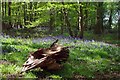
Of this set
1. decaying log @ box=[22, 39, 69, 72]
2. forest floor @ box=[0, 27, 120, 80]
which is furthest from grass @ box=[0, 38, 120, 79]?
decaying log @ box=[22, 39, 69, 72]

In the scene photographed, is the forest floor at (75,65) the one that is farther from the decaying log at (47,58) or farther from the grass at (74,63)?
the decaying log at (47,58)

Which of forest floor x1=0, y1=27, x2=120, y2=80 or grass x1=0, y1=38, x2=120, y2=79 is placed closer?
forest floor x1=0, y1=27, x2=120, y2=80

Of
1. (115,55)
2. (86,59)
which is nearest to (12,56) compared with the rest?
(86,59)

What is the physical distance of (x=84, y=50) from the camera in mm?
12945

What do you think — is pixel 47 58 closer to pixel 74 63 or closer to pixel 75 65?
pixel 75 65

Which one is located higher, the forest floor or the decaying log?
the decaying log

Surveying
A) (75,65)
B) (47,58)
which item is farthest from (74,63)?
(47,58)

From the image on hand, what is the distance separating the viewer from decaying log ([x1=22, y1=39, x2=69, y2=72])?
884 cm

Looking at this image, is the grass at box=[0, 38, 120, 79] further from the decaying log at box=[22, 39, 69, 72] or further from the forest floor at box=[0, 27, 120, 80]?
the decaying log at box=[22, 39, 69, 72]

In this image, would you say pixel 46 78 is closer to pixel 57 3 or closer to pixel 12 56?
pixel 12 56

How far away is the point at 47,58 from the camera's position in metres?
8.98

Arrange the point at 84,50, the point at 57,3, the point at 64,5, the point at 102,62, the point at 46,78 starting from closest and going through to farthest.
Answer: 1. the point at 46,78
2. the point at 102,62
3. the point at 84,50
4. the point at 64,5
5. the point at 57,3

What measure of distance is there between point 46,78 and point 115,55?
19.8 feet

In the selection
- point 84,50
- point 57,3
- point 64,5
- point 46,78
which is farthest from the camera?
point 57,3
